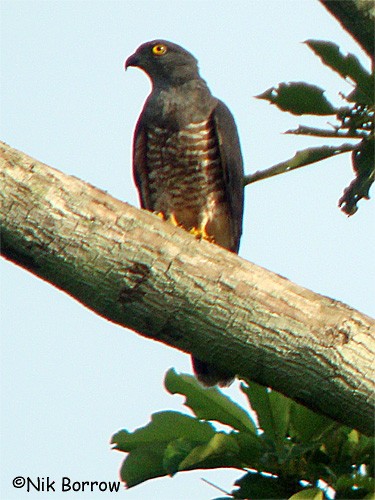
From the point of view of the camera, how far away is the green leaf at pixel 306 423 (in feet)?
11.0

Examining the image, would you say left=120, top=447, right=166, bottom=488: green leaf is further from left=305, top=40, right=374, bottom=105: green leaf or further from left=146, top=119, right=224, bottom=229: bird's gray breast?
left=146, top=119, right=224, bottom=229: bird's gray breast

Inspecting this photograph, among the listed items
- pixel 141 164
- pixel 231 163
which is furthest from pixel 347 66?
pixel 141 164

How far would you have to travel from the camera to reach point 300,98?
2.88 metres

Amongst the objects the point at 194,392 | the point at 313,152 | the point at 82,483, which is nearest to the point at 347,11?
the point at 313,152

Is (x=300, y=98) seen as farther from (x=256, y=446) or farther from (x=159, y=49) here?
(x=159, y=49)

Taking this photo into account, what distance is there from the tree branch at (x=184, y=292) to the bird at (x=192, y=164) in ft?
7.05

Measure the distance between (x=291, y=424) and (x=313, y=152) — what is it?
1240mm

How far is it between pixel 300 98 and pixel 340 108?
156 millimetres

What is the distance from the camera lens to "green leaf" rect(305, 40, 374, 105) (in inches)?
109

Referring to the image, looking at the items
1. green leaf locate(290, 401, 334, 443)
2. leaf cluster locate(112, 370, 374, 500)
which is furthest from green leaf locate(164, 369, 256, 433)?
green leaf locate(290, 401, 334, 443)

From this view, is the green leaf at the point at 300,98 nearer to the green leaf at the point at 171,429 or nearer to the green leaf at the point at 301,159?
the green leaf at the point at 301,159

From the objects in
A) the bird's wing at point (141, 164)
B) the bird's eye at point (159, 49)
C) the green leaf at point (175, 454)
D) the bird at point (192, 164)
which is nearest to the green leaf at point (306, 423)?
the green leaf at point (175, 454)

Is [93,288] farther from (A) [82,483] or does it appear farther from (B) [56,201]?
(A) [82,483]

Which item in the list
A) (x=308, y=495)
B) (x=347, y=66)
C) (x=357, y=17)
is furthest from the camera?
(x=308, y=495)
